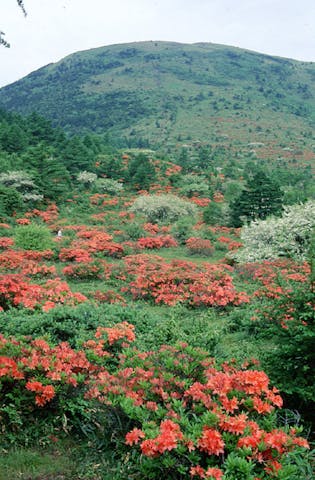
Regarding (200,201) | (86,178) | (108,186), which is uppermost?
(86,178)

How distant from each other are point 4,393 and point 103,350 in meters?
1.57

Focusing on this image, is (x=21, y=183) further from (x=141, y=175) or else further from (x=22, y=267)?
(x=22, y=267)

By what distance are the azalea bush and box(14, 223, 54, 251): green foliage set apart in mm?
11475

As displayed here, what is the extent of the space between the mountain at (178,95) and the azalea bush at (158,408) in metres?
59.9

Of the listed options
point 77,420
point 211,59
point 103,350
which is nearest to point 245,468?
point 77,420

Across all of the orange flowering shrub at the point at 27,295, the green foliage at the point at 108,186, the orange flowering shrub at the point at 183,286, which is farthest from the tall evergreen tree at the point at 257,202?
the orange flowering shrub at the point at 27,295

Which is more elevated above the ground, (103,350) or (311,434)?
(103,350)

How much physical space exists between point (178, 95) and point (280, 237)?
272 feet

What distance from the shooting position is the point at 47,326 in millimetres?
6285

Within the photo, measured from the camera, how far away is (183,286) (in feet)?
36.0

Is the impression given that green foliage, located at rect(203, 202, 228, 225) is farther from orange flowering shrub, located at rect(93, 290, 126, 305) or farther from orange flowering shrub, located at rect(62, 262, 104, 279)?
orange flowering shrub, located at rect(93, 290, 126, 305)

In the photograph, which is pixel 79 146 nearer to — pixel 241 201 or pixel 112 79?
pixel 241 201

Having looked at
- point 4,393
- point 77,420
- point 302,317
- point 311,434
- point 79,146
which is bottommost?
point 311,434

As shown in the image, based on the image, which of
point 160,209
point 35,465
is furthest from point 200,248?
point 35,465
